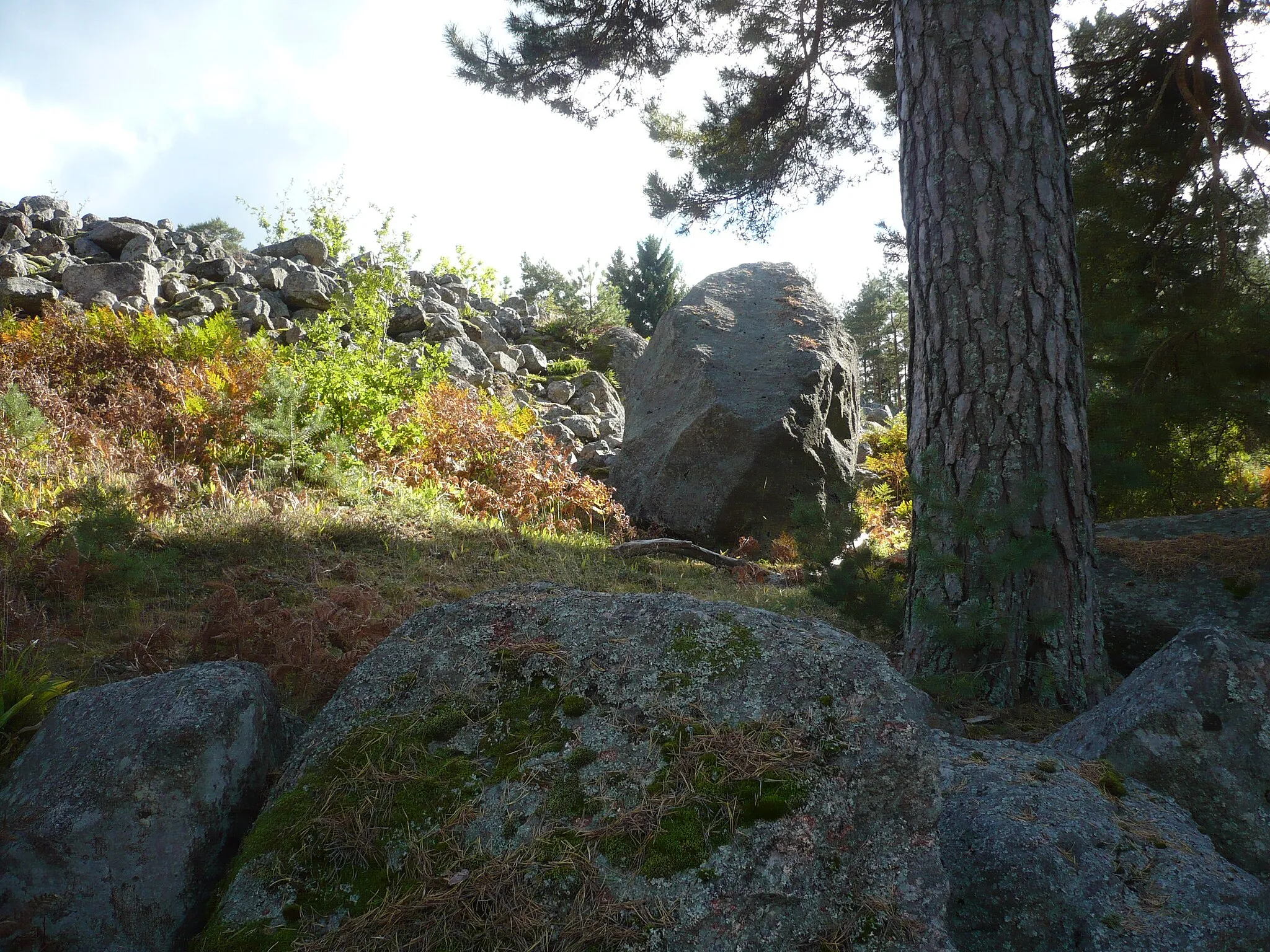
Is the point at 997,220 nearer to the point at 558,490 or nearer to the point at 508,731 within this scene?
the point at 508,731

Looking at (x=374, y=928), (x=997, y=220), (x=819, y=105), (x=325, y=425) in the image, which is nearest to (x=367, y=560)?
(x=325, y=425)

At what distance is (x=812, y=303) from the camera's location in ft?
28.4

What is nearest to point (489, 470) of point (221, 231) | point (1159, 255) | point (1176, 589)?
point (1176, 589)

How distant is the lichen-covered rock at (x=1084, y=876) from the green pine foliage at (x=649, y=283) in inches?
1027

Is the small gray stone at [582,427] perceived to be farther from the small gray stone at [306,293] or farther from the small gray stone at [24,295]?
the small gray stone at [24,295]

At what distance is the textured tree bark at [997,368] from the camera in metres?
3.22

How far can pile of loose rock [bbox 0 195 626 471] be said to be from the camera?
35.8ft

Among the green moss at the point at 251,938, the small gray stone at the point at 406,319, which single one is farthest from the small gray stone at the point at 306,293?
the green moss at the point at 251,938

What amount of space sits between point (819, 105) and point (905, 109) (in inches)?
151

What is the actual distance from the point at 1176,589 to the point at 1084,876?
3141mm

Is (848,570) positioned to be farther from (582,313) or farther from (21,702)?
(582,313)

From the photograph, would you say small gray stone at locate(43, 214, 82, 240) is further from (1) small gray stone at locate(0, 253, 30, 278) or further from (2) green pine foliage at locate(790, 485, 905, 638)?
(2) green pine foliage at locate(790, 485, 905, 638)

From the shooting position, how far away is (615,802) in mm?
1614

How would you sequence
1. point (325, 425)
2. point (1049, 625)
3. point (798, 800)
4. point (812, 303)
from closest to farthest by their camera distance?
point (798, 800) → point (1049, 625) → point (325, 425) → point (812, 303)
